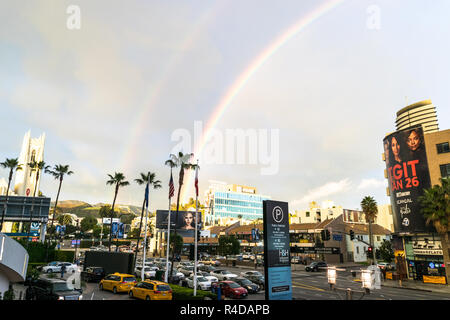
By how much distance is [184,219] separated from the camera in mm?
97125

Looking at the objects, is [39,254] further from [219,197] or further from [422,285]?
[219,197]

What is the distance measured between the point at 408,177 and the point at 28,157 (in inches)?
5084

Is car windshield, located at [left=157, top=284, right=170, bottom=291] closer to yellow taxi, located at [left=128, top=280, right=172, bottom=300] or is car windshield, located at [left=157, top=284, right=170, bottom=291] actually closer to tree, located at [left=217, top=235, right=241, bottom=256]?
yellow taxi, located at [left=128, top=280, right=172, bottom=300]

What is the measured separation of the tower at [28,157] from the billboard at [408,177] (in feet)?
387

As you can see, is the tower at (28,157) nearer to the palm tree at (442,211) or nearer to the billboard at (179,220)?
the billboard at (179,220)

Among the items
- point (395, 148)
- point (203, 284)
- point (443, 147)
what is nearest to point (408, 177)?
point (395, 148)

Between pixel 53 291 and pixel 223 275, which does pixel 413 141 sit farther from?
pixel 53 291

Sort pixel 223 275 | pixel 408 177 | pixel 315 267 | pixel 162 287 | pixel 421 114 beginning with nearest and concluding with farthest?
pixel 162 287 < pixel 223 275 < pixel 408 177 < pixel 315 267 < pixel 421 114

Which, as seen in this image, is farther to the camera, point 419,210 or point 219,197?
point 219,197

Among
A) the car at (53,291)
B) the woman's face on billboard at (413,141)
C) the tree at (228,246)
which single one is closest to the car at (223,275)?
the car at (53,291)

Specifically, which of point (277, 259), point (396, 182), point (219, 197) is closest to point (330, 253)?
point (396, 182)

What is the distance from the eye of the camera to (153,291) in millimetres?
24297

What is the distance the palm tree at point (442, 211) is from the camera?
41.1 m
